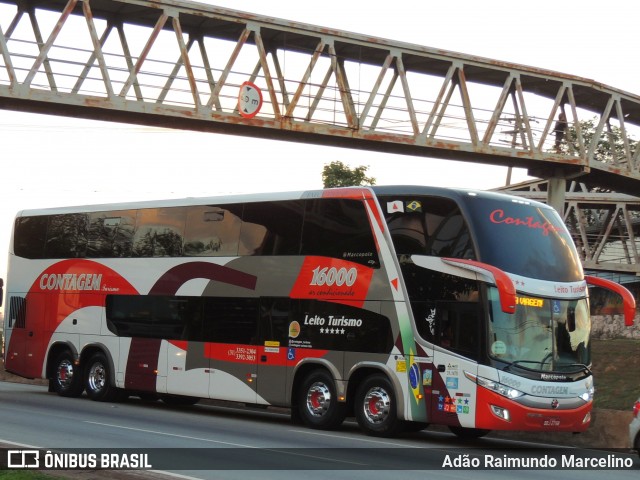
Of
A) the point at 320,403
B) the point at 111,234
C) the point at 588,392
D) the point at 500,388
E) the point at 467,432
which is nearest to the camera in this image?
the point at 500,388

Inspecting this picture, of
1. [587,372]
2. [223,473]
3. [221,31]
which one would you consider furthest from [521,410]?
[221,31]

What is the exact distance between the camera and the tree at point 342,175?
174 ft

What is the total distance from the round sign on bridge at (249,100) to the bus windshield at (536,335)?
445 inches

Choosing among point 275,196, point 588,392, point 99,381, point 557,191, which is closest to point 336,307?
point 275,196

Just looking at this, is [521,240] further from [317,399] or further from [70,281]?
[70,281]

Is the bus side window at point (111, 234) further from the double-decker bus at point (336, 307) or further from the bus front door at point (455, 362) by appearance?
the bus front door at point (455, 362)

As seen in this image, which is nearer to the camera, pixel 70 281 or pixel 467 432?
pixel 467 432

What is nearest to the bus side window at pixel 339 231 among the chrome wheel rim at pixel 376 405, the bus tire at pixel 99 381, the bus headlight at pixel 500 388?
the chrome wheel rim at pixel 376 405

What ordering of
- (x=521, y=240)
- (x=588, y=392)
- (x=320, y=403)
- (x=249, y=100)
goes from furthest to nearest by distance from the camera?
(x=249, y=100) → (x=320, y=403) → (x=521, y=240) → (x=588, y=392)

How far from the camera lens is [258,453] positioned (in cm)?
1495

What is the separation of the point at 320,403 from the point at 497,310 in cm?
422

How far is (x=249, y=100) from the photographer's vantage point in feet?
88.9

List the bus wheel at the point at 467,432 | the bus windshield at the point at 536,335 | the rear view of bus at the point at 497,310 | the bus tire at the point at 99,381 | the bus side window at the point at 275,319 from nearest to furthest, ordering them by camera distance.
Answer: the rear view of bus at the point at 497,310 < the bus windshield at the point at 536,335 < the bus wheel at the point at 467,432 < the bus side window at the point at 275,319 < the bus tire at the point at 99,381

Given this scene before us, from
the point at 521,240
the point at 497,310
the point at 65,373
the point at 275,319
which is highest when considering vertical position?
the point at 521,240
